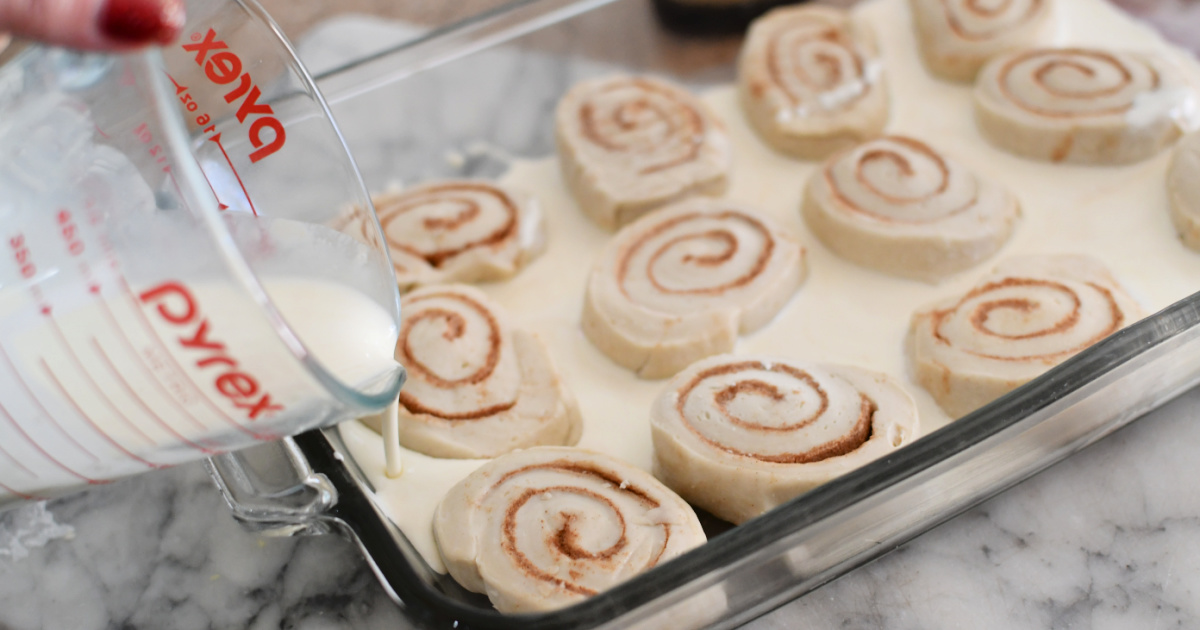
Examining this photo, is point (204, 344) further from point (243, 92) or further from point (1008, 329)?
point (1008, 329)

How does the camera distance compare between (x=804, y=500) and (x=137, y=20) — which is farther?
(x=804, y=500)

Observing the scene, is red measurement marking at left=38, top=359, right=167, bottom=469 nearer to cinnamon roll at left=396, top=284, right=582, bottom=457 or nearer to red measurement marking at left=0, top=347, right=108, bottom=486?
red measurement marking at left=0, top=347, right=108, bottom=486

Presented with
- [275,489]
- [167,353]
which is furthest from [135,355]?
[275,489]

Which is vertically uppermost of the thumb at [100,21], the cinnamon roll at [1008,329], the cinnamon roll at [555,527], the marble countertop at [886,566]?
the thumb at [100,21]

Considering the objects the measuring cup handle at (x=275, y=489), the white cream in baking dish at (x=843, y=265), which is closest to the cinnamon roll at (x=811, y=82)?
the white cream in baking dish at (x=843, y=265)

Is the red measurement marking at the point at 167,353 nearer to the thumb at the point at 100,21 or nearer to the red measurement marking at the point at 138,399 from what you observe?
the red measurement marking at the point at 138,399
